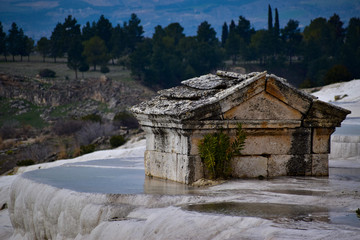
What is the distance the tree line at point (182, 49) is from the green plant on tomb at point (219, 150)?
5589 cm

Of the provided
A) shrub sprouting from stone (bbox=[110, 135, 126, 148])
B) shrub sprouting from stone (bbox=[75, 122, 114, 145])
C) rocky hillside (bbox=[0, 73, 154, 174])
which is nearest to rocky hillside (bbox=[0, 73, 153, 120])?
rocky hillside (bbox=[0, 73, 154, 174])

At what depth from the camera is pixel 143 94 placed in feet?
214

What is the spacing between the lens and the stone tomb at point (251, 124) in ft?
28.0

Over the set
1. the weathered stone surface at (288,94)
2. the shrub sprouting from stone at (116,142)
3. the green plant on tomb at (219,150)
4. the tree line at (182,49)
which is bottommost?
the shrub sprouting from stone at (116,142)

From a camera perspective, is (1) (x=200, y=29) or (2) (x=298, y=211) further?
(1) (x=200, y=29)

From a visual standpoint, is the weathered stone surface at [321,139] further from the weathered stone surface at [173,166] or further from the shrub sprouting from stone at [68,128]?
the shrub sprouting from stone at [68,128]

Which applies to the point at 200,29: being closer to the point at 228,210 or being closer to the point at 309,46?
the point at 309,46

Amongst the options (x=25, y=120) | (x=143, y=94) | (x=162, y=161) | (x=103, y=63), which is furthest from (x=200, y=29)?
(x=162, y=161)

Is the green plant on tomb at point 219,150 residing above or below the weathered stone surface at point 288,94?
below

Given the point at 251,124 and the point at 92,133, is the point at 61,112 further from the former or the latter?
the point at 251,124

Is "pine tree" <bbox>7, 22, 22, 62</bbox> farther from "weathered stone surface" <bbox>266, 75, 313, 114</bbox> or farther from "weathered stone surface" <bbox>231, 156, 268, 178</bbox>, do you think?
"weathered stone surface" <bbox>266, 75, 313, 114</bbox>

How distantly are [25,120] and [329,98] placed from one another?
98.7ft

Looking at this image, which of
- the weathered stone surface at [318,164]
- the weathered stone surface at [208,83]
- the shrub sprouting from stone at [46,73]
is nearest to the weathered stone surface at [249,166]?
the weathered stone surface at [318,164]

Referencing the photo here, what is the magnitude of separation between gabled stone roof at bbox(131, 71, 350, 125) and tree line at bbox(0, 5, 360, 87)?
55144 mm
